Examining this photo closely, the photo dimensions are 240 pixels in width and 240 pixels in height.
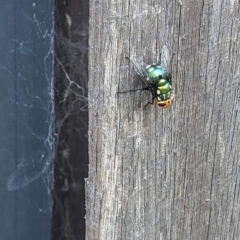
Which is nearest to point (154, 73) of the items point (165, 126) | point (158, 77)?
point (158, 77)

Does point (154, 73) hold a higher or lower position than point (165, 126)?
higher

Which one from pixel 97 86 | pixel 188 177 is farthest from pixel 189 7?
pixel 188 177

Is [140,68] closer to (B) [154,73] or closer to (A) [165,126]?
(B) [154,73]

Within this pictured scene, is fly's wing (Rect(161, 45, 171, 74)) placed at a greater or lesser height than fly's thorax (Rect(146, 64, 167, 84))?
greater

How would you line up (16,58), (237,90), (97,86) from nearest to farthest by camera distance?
(97,86)
(237,90)
(16,58)

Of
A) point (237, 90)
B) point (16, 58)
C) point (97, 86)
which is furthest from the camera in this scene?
point (16, 58)

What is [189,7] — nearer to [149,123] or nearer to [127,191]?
[149,123]
